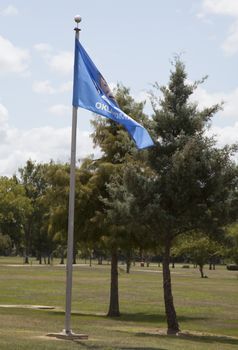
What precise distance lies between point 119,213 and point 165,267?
89.8 inches

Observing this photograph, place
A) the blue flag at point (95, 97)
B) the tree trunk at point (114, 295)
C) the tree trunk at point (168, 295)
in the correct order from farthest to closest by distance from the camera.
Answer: the tree trunk at point (114, 295) < the tree trunk at point (168, 295) < the blue flag at point (95, 97)

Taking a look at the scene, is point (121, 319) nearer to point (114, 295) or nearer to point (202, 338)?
point (114, 295)

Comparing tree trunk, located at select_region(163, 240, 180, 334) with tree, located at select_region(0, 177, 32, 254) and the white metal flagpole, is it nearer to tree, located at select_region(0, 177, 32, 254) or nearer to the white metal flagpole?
the white metal flagpole

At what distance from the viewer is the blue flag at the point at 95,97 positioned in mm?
16938

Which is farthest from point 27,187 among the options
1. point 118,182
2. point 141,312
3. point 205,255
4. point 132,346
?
point 132,346

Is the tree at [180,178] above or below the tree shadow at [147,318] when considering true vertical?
above

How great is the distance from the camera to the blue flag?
55.6ft

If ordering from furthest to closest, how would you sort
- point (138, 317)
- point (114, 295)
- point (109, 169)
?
point (114, 295) < point (138, 317) < point (109, 169)

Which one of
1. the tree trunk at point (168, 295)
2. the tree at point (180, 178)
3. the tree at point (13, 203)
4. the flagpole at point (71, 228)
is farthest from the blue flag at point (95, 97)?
the tree at point (13, 203)

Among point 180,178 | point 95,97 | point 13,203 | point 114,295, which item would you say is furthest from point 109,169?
point 13,203

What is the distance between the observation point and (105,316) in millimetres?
29953

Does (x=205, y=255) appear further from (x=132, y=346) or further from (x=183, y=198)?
(x=132, y=346)

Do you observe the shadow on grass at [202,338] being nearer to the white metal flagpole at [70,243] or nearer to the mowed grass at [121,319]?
the mowed grass at [121,319]

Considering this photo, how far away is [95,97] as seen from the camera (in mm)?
17062
